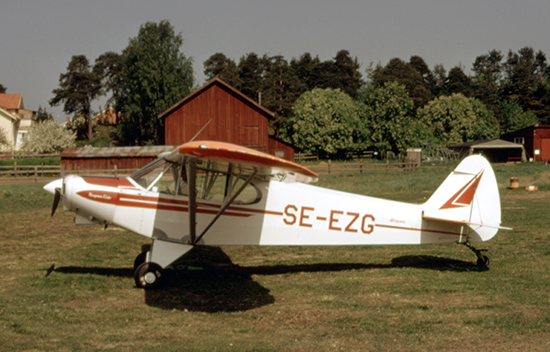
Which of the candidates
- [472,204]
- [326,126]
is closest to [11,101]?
[326,126]

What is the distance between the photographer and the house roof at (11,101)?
308 ft

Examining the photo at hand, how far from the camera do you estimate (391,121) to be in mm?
63719

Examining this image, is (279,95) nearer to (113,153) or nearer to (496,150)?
(496,150)

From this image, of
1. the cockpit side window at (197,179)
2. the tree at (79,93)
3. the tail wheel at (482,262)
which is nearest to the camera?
the cockpit side window at (197,179)

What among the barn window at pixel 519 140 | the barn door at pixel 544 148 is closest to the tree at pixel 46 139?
the barn window at pixel 519 140

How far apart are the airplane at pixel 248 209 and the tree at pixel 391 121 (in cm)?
5467

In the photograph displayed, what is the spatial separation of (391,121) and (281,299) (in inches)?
2273

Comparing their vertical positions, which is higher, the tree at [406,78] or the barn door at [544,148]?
the tree at [406,78]

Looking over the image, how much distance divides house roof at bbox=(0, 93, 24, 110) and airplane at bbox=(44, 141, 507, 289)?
95070mm

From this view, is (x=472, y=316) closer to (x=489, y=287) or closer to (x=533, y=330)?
(x=533, y=330)

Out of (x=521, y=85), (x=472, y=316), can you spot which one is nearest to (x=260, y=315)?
(x=472, y=316)

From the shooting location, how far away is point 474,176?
31.8ft

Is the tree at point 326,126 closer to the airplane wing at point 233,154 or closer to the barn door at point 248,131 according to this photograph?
the barn door at point 248,131

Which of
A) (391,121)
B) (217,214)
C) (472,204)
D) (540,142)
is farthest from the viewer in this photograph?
(540,142)
